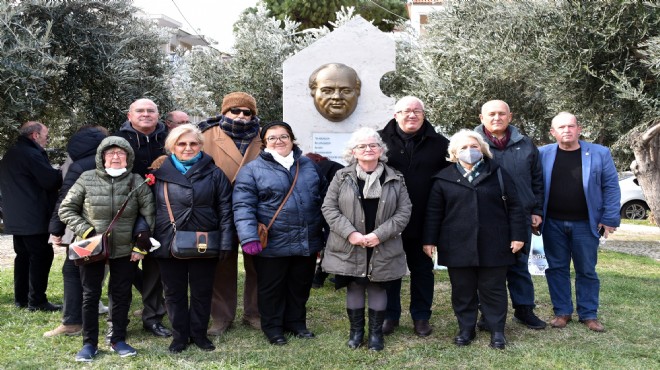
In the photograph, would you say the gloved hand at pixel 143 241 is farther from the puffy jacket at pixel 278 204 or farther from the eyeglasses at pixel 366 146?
the eyeglasses at pixel 366 146

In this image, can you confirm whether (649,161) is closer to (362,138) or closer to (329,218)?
(362,138)

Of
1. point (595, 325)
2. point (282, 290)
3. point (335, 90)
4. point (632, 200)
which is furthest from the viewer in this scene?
point (632, 200)

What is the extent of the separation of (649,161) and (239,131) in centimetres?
589

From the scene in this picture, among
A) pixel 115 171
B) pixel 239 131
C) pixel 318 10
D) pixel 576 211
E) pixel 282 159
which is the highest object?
pixel 318 10

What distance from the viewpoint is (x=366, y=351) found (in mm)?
4355

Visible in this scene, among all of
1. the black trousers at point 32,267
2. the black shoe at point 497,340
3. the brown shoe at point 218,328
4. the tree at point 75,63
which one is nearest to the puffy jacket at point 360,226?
the black shoe at point 497,340

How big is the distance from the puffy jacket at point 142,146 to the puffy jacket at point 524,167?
109 inches

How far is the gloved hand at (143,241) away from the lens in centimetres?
406

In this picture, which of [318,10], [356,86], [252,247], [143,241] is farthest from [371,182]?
[318,10]

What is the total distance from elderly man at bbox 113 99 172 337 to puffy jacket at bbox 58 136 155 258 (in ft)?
2.22

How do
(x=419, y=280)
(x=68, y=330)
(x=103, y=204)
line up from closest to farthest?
(x=103, y=204) → (x=68, y=330) → (x=419, y=280)

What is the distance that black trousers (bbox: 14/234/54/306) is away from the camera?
5.48 metres

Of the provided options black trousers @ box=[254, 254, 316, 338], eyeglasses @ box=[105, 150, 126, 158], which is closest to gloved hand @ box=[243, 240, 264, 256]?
black trousers @ box=[254, 254, 316, 338]

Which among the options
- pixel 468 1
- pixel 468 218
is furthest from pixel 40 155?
pixel 468 1
